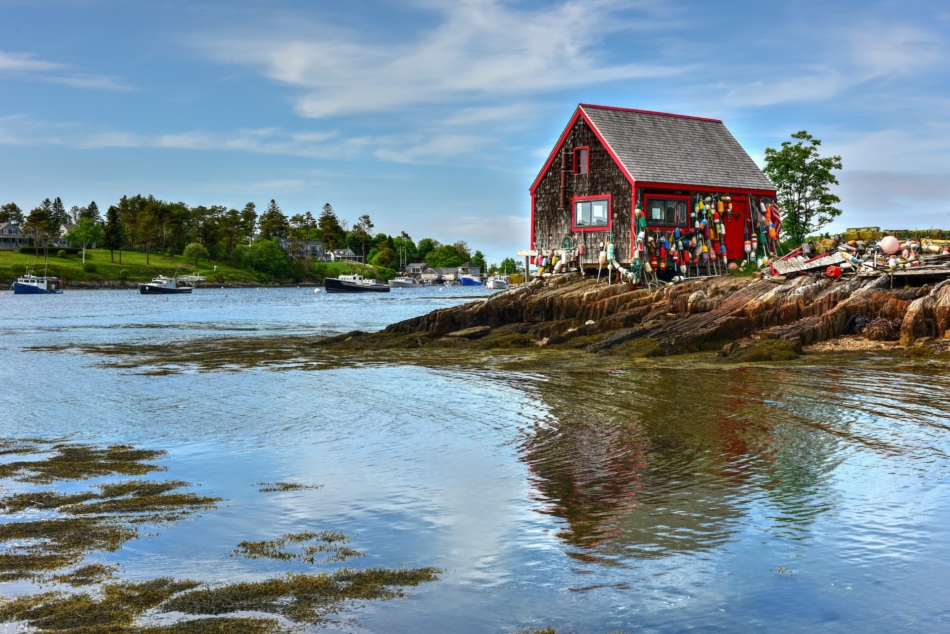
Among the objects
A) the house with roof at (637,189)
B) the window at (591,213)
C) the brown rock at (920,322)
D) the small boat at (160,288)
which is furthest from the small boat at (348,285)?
the brown rock at (920,322)

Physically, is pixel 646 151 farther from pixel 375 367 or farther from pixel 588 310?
pixel 375 367

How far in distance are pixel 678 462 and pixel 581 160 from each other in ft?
107

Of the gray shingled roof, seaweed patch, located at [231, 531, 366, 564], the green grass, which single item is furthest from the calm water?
the green grass

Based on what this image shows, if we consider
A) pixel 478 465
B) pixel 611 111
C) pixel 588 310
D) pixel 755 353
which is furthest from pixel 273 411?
pixel 611 111

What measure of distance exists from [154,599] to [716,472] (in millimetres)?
9099

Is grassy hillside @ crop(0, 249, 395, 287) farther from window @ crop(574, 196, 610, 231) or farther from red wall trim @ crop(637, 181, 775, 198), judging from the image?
red wall trim @ crop(637, 181, 775, 198)

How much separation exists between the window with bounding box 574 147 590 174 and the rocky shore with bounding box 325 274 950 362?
6051 millimetres

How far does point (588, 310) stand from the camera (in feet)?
131

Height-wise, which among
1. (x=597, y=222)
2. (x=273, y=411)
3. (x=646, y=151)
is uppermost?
(x=646, y=151)

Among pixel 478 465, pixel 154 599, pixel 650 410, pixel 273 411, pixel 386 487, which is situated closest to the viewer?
pixel 154 599

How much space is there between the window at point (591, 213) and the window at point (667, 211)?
2195mm

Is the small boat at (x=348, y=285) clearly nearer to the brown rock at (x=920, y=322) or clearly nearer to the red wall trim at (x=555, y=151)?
the red wall trim at (x=555, y=151)

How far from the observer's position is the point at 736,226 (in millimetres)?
46438

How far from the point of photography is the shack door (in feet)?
151
